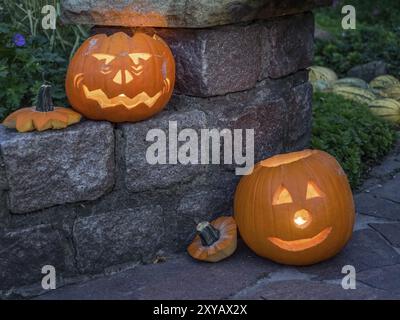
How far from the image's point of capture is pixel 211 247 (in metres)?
3.35

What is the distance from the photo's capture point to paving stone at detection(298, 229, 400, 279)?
326cm

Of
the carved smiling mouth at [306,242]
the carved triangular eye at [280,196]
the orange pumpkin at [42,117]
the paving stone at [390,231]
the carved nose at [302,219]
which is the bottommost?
the paving stone at [390,231]

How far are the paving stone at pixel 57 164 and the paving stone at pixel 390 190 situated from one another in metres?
1.79

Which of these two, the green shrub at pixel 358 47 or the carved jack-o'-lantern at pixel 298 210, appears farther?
the green shrub at pixel 358 47

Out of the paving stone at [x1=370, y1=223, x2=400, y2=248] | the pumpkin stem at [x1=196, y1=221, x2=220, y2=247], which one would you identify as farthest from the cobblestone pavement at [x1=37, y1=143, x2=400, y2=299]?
the pumpkin stem at [x1=196, y1=221, x2=220, y2=247]

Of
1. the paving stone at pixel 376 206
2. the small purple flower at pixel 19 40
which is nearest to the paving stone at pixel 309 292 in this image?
the paving stone at pixel 376 206

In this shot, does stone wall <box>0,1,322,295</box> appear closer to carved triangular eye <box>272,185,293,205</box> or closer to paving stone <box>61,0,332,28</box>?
paving stone <box>61,0,332,28</box>

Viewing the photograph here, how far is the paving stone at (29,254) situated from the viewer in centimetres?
302

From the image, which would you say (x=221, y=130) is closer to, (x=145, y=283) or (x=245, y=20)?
(x=245, y=20)

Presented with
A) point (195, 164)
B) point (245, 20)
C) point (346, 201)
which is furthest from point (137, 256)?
point (245, 20)

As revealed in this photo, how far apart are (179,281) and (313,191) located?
74 centimetres

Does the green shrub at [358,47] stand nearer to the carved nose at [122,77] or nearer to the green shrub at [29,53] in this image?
the green shrub at [29,53]

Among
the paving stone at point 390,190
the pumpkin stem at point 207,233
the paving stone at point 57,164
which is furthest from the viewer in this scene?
the paving stone at point 390,190

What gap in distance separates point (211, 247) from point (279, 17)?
4.25 ft
